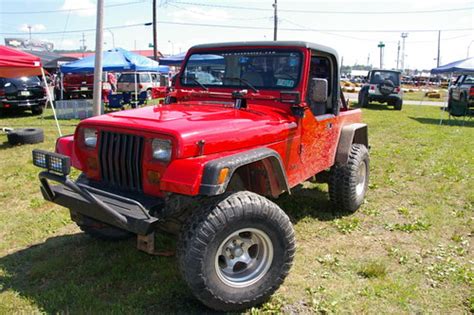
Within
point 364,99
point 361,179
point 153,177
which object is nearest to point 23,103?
point 361,179

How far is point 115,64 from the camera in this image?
48.7 ft

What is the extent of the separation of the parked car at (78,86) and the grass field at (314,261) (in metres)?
13.5

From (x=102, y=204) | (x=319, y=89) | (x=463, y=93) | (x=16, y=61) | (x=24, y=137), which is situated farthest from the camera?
(x=463, y=93)

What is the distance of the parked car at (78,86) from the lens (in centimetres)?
1919

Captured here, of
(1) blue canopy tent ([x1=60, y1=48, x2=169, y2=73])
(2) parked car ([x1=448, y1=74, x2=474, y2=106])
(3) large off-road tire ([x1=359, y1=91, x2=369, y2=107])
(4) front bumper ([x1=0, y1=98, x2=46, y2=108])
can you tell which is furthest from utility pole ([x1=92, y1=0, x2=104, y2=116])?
(3) large off-road tire ([x1=359, y1=91, x2=369, y2=107])

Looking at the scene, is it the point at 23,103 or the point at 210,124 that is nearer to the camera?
the point at 210,124

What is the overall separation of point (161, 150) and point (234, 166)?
21.9 inches

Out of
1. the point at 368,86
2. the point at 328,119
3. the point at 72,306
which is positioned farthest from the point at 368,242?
the point at 368,86

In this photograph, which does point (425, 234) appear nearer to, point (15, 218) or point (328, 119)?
point (328, 119)

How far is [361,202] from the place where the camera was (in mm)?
5434

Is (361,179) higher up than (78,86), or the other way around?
(78,86)

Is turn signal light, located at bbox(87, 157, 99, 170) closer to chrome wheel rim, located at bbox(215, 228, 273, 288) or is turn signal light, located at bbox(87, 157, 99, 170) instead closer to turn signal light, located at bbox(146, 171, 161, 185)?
turn signal light, located at bbox(146, 171, 161, 185)

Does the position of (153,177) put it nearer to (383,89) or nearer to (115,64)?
Answer: (115,64)

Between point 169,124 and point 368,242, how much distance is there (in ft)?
8.55
